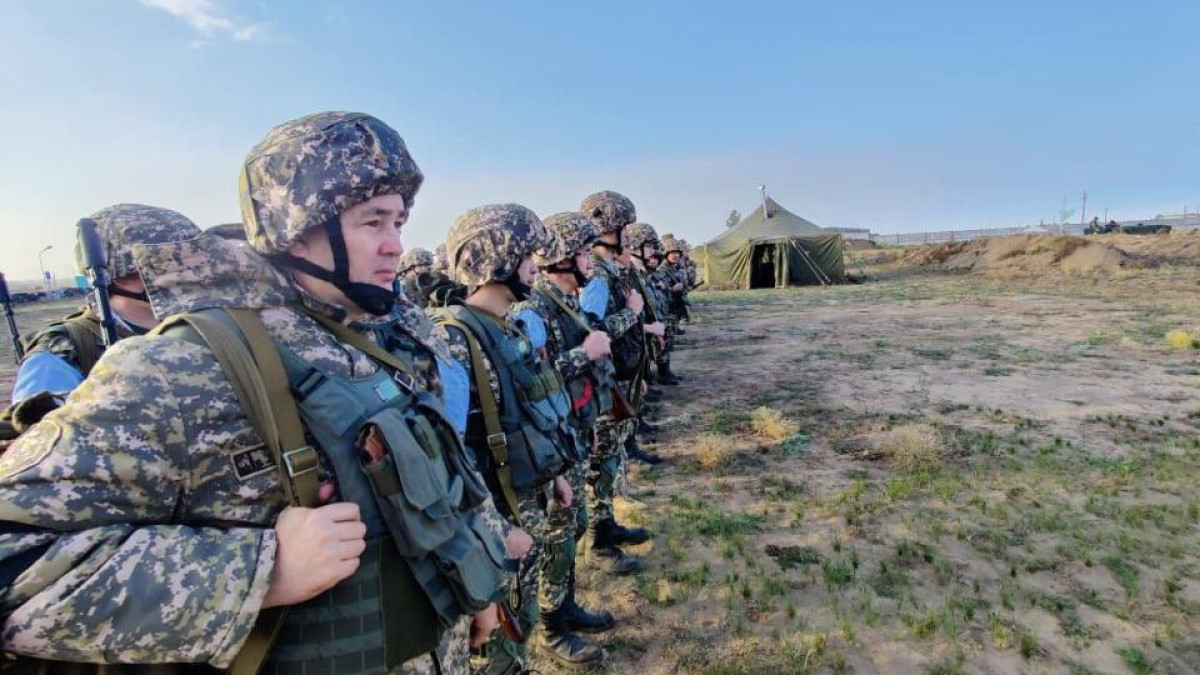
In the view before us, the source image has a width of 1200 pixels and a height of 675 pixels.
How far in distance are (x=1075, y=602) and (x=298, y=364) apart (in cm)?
473

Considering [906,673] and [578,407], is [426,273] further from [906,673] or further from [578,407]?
[906,673]

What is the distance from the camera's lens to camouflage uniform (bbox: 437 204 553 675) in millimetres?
2639

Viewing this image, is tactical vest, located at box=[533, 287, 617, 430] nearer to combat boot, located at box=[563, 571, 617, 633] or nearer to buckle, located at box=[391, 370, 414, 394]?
combat boot, located at box=[563, 571, 617, 633]

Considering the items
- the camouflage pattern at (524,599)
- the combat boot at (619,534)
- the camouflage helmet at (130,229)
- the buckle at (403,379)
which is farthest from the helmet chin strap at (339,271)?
the combat boot at (619,534)

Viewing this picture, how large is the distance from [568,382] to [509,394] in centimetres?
93

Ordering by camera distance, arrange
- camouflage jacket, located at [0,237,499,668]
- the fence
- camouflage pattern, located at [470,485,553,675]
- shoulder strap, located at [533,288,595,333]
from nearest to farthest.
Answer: camouflage jacket, located at [0,237,499,668]
camouflage pattern, located at [470,485,553,675]
shoulder strap, located at [533,288,595,333]
the fence

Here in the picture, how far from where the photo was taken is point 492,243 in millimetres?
3016

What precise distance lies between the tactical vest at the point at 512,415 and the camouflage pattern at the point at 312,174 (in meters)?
1.08

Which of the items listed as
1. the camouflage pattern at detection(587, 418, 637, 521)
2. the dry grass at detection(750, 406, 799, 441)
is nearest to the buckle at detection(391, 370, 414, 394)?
the camouflage pattern at detection(587, 418, 637, 521)

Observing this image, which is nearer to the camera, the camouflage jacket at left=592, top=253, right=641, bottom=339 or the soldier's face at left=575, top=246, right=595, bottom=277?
the soldier's face at left=575, top=246, right=595, bottom=277

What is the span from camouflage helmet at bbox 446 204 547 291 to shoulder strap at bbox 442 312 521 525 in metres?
0.41

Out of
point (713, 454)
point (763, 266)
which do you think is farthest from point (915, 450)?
point (763, 266)

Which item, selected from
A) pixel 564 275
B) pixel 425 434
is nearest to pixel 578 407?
pixel 564 275

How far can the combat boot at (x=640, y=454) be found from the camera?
6.68 meters
